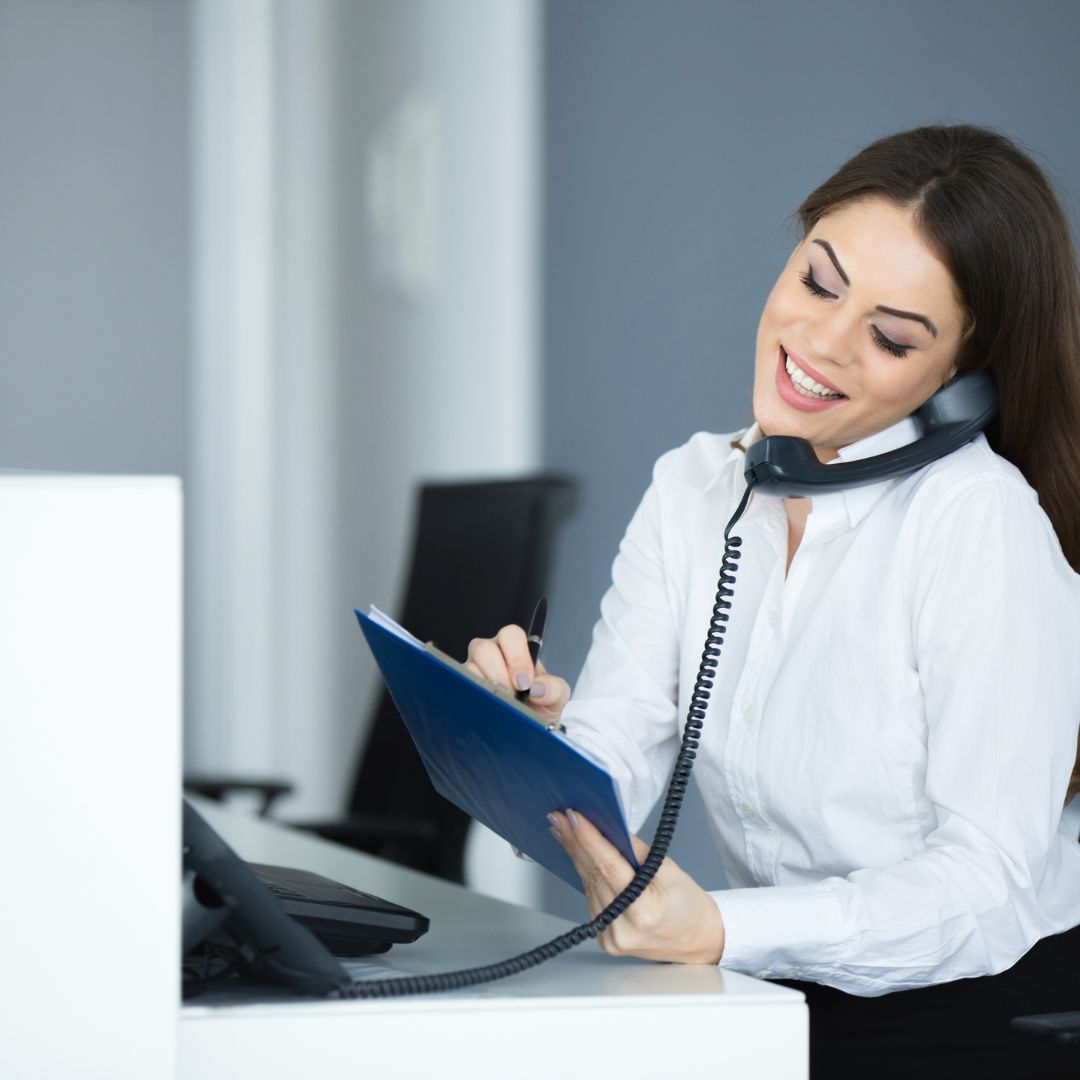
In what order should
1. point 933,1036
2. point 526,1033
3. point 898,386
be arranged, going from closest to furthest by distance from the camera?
point 526,1033
point 933,1036
point 898,386

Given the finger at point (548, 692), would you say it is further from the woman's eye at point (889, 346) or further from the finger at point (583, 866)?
the woman's eye at point (889, 346)

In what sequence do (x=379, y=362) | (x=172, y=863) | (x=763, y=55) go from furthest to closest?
(x=379, y=362)
(x=763, y=55)
(x=172, y=863)

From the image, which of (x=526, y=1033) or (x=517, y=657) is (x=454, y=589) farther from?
(x=526, y=1033)

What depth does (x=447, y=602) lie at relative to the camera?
2141 mm

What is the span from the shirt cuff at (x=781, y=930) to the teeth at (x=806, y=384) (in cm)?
45

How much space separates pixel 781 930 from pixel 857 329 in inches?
20.3

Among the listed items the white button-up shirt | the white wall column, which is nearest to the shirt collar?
the white button-up shirt

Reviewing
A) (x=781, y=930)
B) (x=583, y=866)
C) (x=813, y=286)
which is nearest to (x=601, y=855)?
(x=583, y=866)

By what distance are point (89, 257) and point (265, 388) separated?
0.58 meters

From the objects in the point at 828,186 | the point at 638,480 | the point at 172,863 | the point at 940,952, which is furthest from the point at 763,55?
the point at 172,863

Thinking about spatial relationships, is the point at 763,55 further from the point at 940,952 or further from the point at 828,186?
the point at 940,952

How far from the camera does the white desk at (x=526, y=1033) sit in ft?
2.50

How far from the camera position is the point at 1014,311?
48.3 inches

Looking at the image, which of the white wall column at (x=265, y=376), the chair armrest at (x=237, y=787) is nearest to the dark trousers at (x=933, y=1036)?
the chair armrest at (x=237, y=787)
